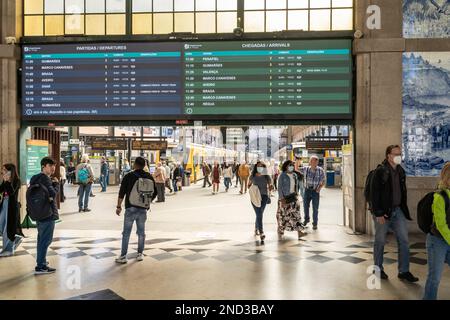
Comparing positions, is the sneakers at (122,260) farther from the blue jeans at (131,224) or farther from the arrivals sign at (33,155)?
the arrivals sign at (33,155)

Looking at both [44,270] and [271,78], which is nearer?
[44,270]

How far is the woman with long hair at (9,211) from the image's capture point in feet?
21.7

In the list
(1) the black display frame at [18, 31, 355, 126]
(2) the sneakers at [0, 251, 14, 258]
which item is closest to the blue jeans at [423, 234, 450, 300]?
(1) the black display frame at [18, 31, 355, 126]

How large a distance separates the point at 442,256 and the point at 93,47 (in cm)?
722

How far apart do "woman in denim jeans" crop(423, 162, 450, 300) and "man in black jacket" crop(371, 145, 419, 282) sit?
1108mm

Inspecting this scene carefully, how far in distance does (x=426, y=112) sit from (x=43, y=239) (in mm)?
7224

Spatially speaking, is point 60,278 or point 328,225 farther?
point 328,225

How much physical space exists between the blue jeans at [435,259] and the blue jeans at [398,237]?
113 centimetres

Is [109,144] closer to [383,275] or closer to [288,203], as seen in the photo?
[288,203]

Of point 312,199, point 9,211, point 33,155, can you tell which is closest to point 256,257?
point 312,199

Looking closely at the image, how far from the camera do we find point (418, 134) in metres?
8.56

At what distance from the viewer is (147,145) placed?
2744cm
